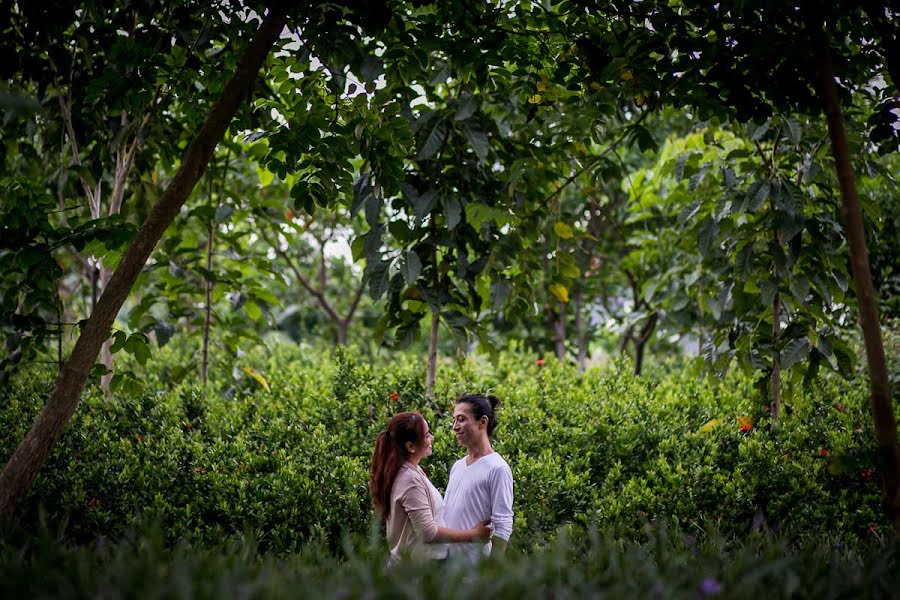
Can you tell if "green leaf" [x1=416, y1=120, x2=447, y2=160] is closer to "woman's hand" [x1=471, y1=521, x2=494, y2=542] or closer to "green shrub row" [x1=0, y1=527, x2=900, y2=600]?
"woman's hand" [x1=471, y1=521, x2=494, y2=542]

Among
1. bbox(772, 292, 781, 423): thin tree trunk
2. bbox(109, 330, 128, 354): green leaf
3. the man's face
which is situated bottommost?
the man's face

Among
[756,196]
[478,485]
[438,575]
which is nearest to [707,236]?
[756,196]

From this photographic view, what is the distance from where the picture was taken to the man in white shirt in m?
3.65

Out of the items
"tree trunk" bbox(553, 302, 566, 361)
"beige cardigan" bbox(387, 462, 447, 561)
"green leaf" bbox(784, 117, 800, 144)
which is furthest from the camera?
"tree trunk" bbox(553, 302, 566, 361)

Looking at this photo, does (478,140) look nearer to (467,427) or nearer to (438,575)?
(467,427)

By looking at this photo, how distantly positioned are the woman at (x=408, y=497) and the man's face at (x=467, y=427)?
0.16 metres

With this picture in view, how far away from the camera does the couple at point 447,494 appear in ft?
11.8

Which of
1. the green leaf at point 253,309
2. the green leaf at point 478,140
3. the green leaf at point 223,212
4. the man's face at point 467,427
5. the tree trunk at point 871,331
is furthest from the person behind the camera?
the green leaf at point 253,309

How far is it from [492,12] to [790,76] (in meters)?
1.49

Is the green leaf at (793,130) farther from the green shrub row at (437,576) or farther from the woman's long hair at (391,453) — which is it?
the woman's long hair at (391,453)

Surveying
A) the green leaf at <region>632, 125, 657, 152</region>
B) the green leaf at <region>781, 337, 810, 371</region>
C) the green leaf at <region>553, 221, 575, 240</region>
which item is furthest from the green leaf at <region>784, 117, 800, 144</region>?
the green leaf at <region>553, 221, 575, 240</region>

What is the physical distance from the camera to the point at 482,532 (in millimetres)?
3613

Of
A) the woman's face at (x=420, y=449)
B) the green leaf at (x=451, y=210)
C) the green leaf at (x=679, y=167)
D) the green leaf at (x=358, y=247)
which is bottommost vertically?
the woman's face at (x=420, y=449)

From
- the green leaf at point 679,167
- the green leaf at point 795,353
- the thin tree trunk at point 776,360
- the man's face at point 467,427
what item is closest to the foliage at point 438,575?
the man's face at point 467,427
